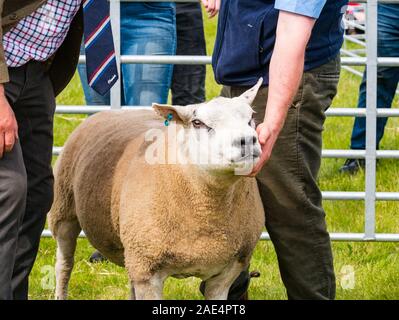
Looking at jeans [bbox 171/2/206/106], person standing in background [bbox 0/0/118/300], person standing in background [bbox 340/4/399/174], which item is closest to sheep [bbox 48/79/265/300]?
person standing in background [bbox 0/0/118/300]

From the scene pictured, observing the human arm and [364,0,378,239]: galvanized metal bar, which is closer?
the human arm

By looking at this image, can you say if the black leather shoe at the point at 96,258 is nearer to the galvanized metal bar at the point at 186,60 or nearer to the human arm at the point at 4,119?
the galvanized metal bar at the point at 186,60

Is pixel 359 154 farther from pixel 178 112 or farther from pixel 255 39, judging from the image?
A: pixel 178 112

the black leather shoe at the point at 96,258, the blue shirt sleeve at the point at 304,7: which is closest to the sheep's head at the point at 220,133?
the blue shirt sleeve at the point at 304,7

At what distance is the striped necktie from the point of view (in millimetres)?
4023

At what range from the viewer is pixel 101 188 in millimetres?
4270

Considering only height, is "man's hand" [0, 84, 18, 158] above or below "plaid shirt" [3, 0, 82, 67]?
below

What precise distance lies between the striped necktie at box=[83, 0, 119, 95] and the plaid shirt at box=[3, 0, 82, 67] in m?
0.12

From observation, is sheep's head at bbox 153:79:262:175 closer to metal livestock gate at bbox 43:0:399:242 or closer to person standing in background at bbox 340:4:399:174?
metal livestock gate at bbox 43:0:399:242

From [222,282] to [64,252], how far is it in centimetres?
102

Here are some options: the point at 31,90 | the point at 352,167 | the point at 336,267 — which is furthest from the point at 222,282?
the point at 352,167

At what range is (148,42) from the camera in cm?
565

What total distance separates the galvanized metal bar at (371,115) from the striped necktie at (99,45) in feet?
5.22

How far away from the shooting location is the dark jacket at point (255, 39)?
3838 mm
